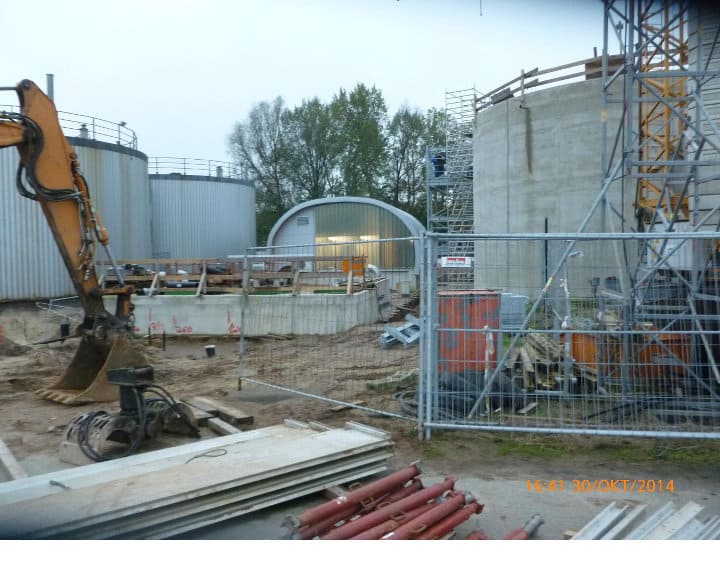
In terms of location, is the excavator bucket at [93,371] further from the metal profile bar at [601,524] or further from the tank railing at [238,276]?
the metal profile bar at [601,524]

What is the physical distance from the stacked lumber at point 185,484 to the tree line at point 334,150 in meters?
44.1

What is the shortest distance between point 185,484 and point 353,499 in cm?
134

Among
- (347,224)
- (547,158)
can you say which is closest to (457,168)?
(347,224)

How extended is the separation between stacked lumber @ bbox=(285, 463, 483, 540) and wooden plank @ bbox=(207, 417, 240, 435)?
2985 mm

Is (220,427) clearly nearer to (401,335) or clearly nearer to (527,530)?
(527,530)

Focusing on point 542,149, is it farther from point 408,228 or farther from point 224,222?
point 224,222

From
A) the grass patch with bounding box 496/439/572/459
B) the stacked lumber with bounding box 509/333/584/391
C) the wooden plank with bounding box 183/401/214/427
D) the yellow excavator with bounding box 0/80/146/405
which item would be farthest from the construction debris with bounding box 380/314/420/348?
the grass patch with bounding box 496/439/572/459

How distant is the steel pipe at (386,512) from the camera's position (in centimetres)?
439

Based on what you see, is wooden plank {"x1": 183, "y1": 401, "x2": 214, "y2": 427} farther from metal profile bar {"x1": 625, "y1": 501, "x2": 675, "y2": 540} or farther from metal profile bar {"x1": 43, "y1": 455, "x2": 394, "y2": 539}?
metal profile bar {"x1": 625, "y1": 501, "x2": 675, "y2": 540}

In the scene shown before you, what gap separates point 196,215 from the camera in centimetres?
3022

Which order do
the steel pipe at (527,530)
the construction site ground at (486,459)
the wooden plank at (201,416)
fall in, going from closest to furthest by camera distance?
the steel pipe at (527,530)
the construction site ground at (486,459)
the wooden plank at (201,416)

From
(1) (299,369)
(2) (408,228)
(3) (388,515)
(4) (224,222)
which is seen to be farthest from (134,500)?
(4) (224,222)

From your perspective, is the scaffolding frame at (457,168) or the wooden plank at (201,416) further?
the scaffolding frame at (457,168)

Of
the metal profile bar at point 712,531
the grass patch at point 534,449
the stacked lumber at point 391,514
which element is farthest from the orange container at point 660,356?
the stacked lumber at point 391,514
